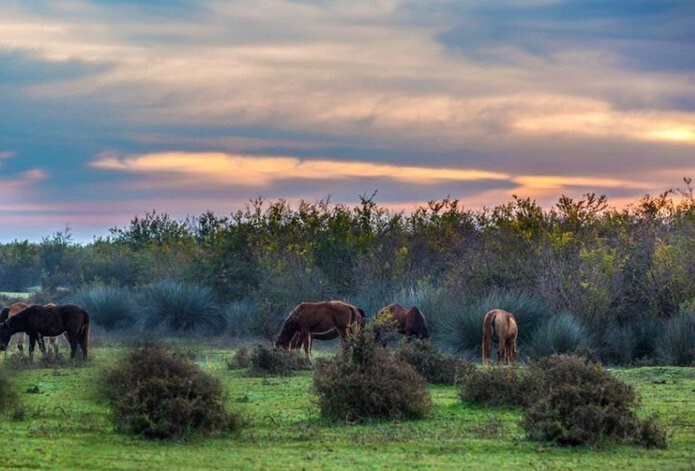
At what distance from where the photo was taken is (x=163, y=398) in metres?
16.2

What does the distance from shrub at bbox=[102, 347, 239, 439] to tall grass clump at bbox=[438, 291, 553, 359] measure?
58.9ft

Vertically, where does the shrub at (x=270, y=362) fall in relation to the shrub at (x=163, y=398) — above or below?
below

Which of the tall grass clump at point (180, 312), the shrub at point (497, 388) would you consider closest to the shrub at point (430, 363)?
the shrub at point (497, 388)

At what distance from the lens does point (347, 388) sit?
717 inches

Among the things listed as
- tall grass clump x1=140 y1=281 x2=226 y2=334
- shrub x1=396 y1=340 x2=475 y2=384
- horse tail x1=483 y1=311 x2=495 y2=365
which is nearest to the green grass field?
shrub x1=396 y1=340 x2=475 y2=384

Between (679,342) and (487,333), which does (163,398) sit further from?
(679,342)

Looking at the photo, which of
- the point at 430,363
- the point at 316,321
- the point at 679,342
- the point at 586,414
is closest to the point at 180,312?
the point at 316,321

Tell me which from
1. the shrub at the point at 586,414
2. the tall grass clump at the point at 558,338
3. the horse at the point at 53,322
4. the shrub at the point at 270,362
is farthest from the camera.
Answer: the tall grass clump at the point at 558,338

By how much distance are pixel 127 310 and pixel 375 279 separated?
1015cm

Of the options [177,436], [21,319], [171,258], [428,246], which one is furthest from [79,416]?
[171,258]

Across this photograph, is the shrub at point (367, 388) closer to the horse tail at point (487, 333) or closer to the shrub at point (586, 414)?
the shrub at point (586, 414)

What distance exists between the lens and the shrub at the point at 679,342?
105ft

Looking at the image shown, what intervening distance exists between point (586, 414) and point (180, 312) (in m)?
31.7

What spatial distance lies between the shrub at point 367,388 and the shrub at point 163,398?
2.17 meters
